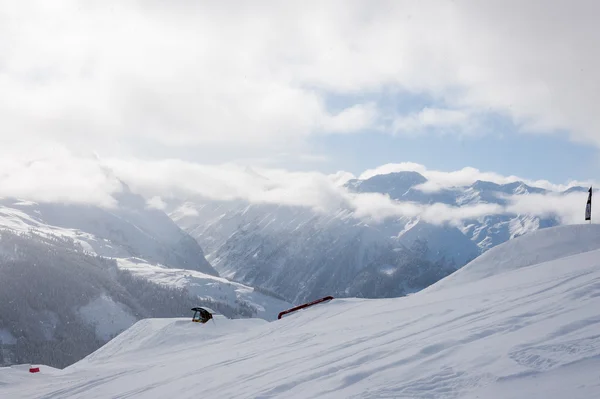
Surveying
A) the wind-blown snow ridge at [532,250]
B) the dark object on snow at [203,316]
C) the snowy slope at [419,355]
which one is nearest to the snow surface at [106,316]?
the dark object on snow at [203,316]

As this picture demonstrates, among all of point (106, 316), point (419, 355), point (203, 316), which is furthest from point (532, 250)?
point (106, 316)

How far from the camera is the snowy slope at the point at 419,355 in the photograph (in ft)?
28.3

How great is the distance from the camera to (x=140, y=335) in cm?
3241

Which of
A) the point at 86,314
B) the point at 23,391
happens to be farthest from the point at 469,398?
the point at 86,314

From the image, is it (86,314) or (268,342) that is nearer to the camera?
(268,342)

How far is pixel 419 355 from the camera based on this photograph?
431 inches

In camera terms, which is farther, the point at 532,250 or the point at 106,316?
the point at 106,316

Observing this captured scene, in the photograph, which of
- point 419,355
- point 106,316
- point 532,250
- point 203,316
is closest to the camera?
point 419,355

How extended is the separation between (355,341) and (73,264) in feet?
613

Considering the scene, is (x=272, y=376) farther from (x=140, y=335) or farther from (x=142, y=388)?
(x=140, y=335)

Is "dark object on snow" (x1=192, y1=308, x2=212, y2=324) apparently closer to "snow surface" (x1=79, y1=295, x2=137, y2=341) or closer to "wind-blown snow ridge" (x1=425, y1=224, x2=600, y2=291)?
"wind-blown snow ridge" (x1=425, y1=224, x2=600, y2=291)

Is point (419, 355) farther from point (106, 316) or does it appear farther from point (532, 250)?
point (106, 316)

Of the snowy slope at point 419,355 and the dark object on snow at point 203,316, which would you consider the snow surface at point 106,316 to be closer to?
the dark object on snow at point 203,316

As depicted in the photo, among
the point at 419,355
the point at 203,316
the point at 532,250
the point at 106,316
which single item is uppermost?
the point at 532,250
